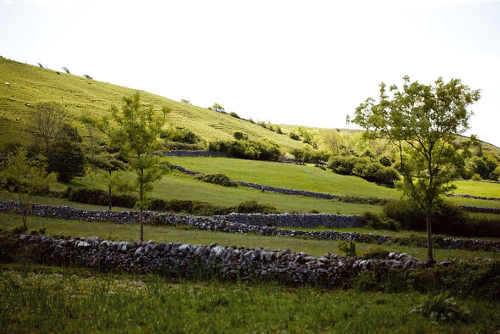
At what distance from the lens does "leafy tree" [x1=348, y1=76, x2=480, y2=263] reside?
63.3ft

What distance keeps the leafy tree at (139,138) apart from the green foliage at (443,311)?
16.1 m

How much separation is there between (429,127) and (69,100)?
106117mm

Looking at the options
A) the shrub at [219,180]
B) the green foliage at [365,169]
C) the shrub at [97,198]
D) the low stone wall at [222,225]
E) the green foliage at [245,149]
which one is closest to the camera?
the low stone wall at [222,225]

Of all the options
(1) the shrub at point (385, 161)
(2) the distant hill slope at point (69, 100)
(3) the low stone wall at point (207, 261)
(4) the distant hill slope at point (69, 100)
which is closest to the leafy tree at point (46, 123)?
(2) the distant hill slope at point (69, 100)

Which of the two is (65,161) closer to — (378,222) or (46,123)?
(46,123)

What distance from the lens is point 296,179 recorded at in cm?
6262

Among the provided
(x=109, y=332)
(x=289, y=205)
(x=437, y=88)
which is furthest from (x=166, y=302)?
(x=289, y=205)

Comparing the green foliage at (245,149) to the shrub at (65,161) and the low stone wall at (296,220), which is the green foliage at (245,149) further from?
the low stone wall at (296,220)

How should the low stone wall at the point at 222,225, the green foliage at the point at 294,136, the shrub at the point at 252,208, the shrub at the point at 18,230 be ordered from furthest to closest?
the green foliage at the point at 294,136, the shrub at the point at 252,208, the low stone wall at the point at 222,225, the shrub at the point at 18,230

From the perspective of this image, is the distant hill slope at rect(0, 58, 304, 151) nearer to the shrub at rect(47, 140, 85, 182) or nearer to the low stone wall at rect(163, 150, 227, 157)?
the shrub at rect(47, 140, 85, 182)

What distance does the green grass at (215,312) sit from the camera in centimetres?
736

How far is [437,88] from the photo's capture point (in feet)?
64.4

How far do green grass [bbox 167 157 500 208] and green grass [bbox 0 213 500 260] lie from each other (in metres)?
29.6

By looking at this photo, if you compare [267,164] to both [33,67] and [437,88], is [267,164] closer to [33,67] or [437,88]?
[437,88]
